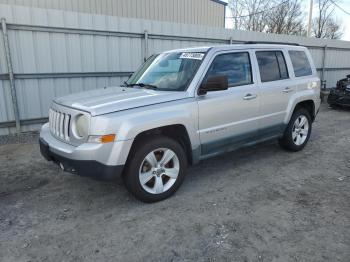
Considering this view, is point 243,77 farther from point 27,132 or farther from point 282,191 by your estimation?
point 27,132

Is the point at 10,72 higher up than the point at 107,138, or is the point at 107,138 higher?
the point at 10,72

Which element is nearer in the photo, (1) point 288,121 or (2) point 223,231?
(2) point 223,231

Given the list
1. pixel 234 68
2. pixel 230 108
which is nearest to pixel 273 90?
pixel 234 68

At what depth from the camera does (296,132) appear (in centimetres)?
585

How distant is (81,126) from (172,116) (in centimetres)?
107

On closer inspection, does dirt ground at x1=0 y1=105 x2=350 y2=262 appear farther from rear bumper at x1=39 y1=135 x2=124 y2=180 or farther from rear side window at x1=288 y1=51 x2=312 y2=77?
rear side window at x1=288 y1=51 x2=312 y2=77

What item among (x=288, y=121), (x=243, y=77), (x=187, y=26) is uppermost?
(x=187, y=26)

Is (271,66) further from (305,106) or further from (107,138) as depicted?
(107,138)

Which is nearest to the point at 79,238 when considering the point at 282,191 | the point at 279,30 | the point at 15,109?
the point at 282,191

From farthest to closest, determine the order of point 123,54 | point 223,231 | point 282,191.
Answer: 1. point 123,54
2. point 282,191
3. point 223,231

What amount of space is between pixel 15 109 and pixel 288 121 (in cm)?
573

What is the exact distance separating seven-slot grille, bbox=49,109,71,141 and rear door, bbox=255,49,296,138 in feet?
9.63

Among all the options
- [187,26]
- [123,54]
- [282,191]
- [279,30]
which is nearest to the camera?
[282,191]

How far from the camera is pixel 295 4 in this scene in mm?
33531
